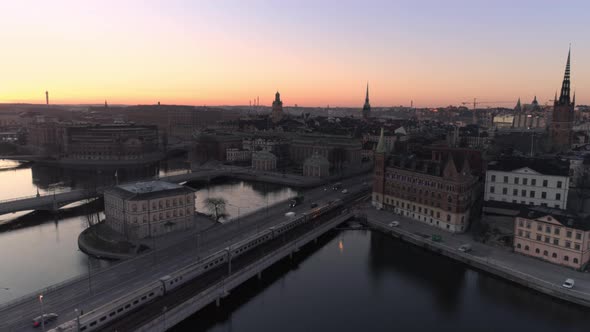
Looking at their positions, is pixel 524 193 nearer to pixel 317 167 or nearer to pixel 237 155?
pixel 317 167

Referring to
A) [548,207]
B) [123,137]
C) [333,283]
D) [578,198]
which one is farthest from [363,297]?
[123,137]

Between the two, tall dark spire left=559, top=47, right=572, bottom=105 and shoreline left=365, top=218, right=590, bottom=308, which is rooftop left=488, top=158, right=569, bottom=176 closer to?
shoreline left=365, top=218, right=590, bottom=308

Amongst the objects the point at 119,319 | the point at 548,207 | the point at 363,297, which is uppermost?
the point at 548,207

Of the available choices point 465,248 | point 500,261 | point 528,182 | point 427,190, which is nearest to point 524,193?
point 528,182

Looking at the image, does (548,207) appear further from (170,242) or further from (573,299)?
(170,242)

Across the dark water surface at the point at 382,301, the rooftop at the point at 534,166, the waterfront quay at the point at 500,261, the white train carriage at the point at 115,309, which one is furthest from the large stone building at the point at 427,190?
the white train carriage at the point at 115,309
